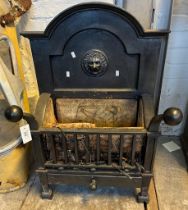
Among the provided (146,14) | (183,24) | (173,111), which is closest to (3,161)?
(173,111)

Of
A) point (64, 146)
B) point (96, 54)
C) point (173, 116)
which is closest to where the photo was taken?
point (173, 116)

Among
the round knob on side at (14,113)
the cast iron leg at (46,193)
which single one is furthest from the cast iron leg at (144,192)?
the round knob on side at (14,113)

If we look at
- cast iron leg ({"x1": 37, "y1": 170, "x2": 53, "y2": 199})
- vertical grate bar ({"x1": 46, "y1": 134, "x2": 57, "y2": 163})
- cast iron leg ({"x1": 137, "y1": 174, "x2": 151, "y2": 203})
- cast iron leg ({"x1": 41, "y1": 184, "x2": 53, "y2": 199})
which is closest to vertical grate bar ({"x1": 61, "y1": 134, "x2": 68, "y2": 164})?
vertical grate bar ({"x1": 46, "y1": 134, "x2": 57, "y2": 163})

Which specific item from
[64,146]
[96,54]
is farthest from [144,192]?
[96,54]

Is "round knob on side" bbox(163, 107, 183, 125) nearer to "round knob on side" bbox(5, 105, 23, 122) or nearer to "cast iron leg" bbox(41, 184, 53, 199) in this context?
"round knob on side" bbox(5, 105, 23, 122)

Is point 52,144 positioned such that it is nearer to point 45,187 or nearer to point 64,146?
point 64,146

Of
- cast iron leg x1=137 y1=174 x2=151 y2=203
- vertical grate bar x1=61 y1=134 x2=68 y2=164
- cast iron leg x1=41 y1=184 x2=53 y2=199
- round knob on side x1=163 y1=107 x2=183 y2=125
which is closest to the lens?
round knob on side x1=163 y1=107 x2=183 y2=125

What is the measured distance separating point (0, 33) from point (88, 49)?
24.0 inches

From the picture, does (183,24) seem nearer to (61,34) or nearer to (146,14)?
(146,14)

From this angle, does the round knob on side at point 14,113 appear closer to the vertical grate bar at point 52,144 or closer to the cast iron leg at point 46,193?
the vertical grate bar at point 52,144

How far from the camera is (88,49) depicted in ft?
4.28

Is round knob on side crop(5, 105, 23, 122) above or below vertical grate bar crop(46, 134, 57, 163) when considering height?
above

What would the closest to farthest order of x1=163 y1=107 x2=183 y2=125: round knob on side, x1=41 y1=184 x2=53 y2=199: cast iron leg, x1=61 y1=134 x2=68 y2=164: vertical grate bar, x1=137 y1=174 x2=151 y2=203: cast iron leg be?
x1=163 y1=107 x2=183 y2=125: round knob on side
x1=61 y1=134 x2=68 y2=164: vertical grate bar
x1=137 y1=174 x2=151 y2=203: cast iron leg
x1=41 y1=184 x2=53 y2=199: cast iron leg

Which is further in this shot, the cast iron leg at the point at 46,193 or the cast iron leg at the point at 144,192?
the cast iron leg at the point at 46,193
